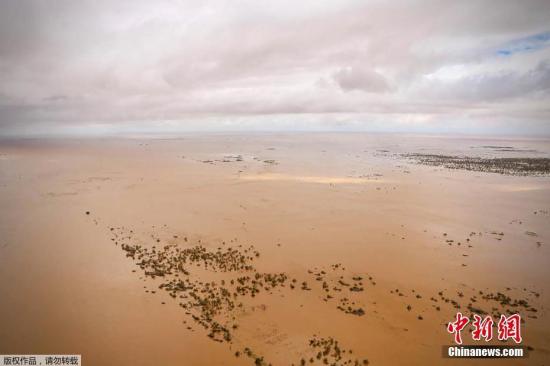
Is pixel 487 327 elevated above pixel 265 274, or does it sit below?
below

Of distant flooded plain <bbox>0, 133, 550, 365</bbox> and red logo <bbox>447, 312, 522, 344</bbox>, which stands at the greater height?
distant flooded plain <bbox>0, 133, 550, 365</bbox>

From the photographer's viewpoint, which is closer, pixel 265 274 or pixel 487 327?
pixel 487 327

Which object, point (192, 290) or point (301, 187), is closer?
point (192, 290)

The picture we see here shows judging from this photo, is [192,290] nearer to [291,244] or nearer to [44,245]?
[291,244]

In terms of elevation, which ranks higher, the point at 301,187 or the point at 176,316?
the point at 301,187

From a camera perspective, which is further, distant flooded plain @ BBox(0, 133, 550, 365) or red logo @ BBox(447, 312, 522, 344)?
red logo @ BBox(447, 312, 522, 344)

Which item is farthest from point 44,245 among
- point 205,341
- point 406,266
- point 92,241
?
point 406,266

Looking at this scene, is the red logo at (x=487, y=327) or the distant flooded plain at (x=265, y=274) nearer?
the distant flooded plain at (x=265, y=274)

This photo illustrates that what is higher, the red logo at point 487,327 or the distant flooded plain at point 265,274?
the distant flooded plain at point 265,274

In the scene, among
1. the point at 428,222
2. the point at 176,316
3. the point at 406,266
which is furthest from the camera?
the point at 428,222

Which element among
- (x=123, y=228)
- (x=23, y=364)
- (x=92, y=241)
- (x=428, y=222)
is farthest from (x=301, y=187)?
(x=23, y=364)

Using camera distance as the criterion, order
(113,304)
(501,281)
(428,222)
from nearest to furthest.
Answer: (113,304) → (501,281) → (428,222)
